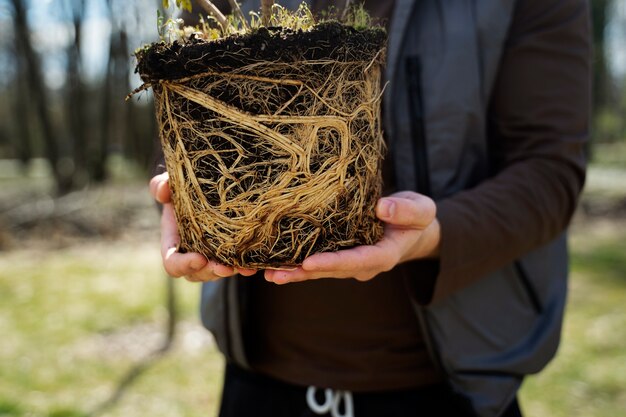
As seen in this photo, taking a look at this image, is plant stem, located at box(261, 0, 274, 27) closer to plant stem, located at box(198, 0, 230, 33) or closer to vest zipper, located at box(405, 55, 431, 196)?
plant stem, located at box(198, 0, 230, 33)

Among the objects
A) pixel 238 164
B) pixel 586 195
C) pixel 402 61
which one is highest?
pixel 402 61

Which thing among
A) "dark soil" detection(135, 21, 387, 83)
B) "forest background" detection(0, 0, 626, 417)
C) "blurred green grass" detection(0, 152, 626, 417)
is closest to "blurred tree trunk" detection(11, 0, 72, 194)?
"forest background" detection(0, 0, 626, 417)

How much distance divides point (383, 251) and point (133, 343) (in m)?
4.20

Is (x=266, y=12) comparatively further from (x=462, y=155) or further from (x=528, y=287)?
(x=528, y=287)

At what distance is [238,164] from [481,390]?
0.84m

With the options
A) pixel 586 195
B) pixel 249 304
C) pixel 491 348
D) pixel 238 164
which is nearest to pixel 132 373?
pixel 249 304

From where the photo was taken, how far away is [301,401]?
1.61 m

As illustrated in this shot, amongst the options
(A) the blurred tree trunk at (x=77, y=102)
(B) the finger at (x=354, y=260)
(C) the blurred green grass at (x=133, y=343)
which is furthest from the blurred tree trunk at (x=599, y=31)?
(B) the finger at (x=354, y=260)

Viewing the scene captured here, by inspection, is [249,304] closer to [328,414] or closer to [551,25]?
[328,414]

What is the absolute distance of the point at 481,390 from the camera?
145 centimetres

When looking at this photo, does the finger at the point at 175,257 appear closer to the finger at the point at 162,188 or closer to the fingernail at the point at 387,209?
the finger at the point at 162,188

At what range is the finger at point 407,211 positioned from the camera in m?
1.12

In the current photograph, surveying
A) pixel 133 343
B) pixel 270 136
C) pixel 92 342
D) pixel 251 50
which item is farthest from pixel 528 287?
pixel 92 342

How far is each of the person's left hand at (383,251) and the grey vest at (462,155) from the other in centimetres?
27
